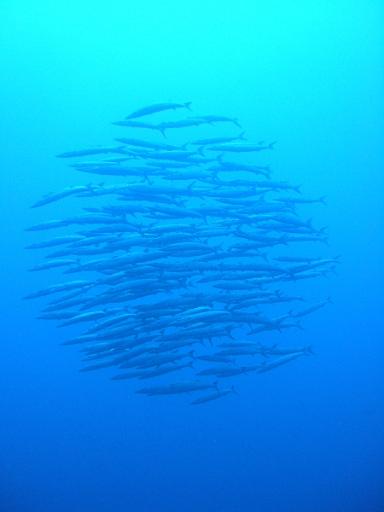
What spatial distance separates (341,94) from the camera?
3551 mm

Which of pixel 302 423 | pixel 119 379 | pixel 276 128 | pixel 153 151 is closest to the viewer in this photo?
pixel 153 151

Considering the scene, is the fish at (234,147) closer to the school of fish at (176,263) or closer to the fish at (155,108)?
the school of fish at (176,263)

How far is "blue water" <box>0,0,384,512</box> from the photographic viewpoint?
3439 millimetres

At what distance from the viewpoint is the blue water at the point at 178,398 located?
11.3 feet

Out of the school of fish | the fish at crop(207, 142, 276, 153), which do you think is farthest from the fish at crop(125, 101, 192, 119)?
the fish at crop(207, 142, 276, 153)

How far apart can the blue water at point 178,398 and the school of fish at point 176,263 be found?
22cm

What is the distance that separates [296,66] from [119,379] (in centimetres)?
233

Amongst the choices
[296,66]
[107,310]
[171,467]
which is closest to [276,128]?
[296,66]

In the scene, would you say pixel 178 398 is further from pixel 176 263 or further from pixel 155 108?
Result: pixel 155 108

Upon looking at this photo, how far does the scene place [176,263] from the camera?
10.3 feet

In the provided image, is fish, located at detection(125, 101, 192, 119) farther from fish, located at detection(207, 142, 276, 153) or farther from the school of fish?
fish, located at detection(207, 142, 276, 153)

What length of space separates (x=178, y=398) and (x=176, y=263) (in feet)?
2.96

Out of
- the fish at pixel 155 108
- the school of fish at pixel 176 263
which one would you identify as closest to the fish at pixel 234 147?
the school of fish at pixel 176 263

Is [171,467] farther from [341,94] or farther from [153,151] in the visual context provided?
[341,94]
